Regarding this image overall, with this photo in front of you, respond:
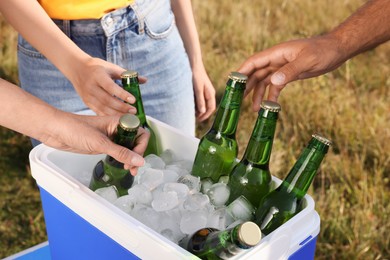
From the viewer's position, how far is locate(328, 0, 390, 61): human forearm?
1.57 m

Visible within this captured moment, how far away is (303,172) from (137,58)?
75 centimetres

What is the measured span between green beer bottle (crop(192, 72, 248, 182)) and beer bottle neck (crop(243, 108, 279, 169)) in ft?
0.28

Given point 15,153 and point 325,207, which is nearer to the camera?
point 325,207

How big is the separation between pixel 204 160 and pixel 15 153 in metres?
2.02

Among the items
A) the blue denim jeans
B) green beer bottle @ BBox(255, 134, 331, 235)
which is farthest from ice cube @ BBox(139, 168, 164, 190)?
the blue denim jeans

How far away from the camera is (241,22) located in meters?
4.12

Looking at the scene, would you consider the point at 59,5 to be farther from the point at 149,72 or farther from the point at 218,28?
the point at 218,28

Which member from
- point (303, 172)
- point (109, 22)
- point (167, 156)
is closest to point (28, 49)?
point (109, 22)

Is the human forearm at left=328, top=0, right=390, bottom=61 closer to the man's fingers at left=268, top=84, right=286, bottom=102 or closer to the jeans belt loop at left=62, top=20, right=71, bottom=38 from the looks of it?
the man's fingers at left=268, top=84, right=286, bottom=102

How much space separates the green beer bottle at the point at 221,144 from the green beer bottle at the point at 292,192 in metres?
0.17

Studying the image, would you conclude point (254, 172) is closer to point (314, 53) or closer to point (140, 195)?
point (140, 195)

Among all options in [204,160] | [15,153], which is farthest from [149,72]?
[15,153]

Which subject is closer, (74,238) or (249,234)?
(249,234)

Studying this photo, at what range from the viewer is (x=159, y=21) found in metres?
1.72
